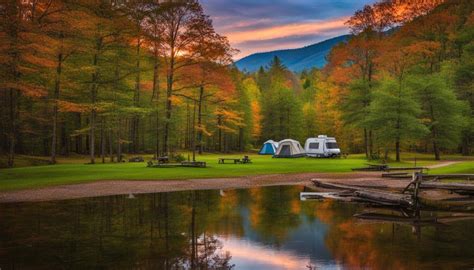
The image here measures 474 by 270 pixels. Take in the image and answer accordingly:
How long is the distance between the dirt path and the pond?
2.30m

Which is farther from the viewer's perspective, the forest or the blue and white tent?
the blue and white tent

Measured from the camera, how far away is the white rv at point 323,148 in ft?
169

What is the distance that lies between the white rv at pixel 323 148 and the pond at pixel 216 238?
34.0 m

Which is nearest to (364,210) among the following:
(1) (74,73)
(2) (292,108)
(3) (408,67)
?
(1) (74,73)

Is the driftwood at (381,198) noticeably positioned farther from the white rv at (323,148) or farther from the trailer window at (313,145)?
the trailer window at (313,145)

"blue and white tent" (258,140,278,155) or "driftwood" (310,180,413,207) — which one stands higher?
"blue and white tent" (258,140,278,155)

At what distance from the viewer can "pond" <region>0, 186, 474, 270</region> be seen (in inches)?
372

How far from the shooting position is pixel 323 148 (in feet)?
170

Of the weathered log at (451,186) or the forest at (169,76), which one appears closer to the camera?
the weathered log at (451,186)

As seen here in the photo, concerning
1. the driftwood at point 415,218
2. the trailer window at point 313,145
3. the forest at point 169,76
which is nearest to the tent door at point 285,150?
the trailer window at point 313,145

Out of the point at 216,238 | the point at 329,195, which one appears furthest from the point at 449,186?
the point at 216,238

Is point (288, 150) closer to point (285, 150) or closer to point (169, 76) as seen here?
point (285, 150)

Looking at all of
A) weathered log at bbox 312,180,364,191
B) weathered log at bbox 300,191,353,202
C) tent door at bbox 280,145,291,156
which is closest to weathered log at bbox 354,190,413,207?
weathered log at bbox 300,191,353,202

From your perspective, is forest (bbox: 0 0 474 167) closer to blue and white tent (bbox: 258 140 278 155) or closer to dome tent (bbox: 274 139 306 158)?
dome tent (bbox: 274 139 306 158)
